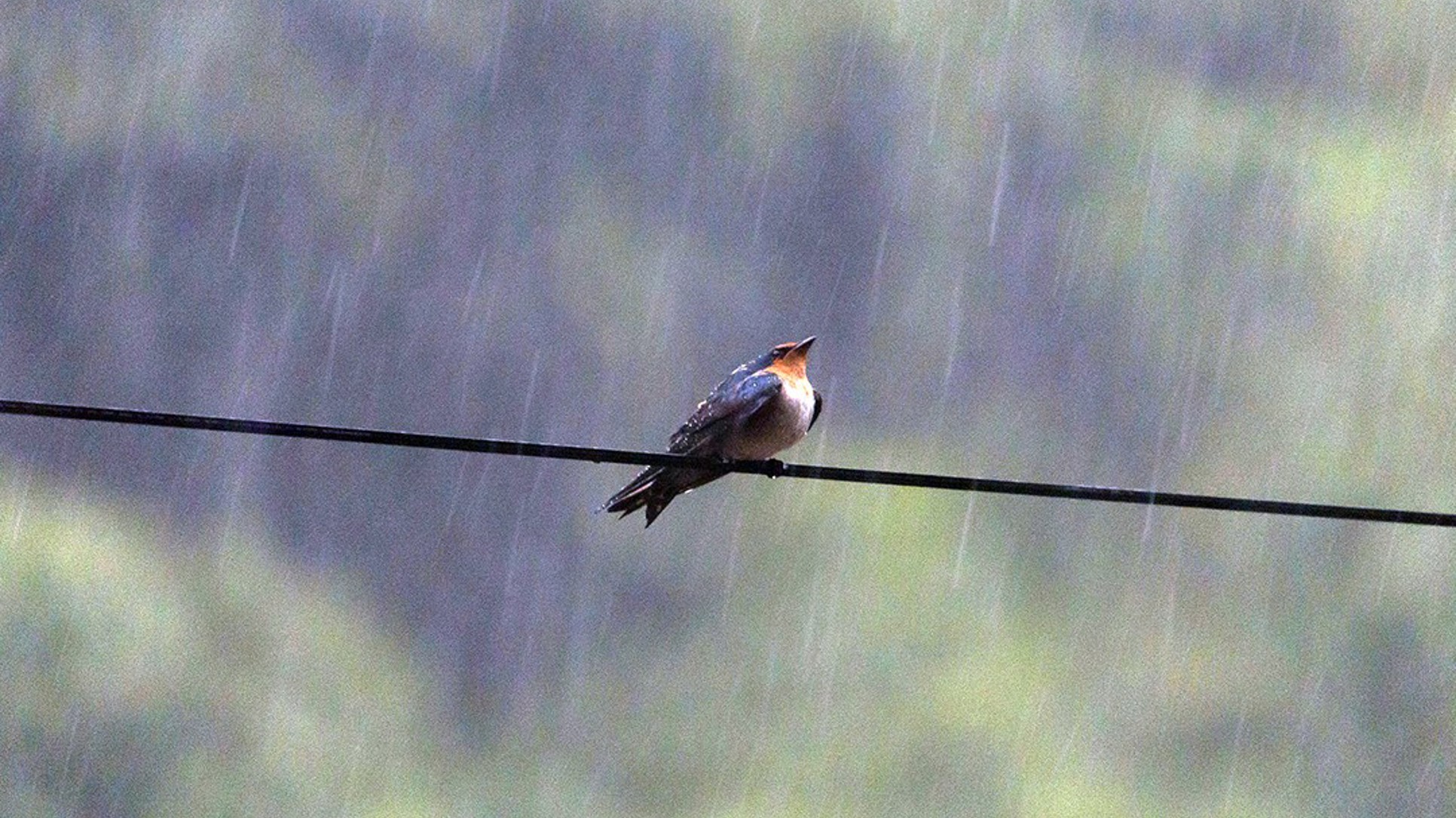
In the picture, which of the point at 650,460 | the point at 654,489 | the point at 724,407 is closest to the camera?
the point at 650,460

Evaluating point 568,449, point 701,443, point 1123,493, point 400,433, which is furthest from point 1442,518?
point 701,443

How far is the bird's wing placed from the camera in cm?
899

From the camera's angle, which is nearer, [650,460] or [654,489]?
[650,460]

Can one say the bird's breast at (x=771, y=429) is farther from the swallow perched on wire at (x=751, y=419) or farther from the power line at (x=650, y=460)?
the power line at (x=650, y=460)

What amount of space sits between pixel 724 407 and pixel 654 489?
0.81 m

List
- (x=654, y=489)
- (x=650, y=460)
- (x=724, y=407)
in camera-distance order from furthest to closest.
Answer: (x=724, y=407) < (x=654, y=489) < (x=650, y=460)

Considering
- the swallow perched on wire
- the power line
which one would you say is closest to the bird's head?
the swallow perched on wire

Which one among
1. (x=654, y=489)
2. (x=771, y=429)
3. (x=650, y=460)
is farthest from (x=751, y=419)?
(x=650, y=460)

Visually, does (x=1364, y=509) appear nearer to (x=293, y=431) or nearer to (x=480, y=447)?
(x=480, y=447)

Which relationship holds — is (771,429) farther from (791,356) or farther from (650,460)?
(650,460)

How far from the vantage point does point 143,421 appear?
15.1ft

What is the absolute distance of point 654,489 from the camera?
27.6 ft

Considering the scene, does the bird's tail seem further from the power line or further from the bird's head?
the power line

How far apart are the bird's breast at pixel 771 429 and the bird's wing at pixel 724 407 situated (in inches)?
1.6
